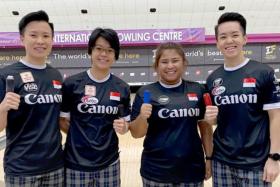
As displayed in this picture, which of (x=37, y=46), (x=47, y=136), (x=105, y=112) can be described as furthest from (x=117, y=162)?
(x=37, y=46)

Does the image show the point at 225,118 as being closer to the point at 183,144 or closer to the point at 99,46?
the point at 183,144

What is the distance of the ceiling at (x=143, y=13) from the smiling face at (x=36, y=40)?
322 inches

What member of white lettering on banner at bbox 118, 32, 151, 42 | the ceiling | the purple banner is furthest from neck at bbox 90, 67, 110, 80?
the ceiling

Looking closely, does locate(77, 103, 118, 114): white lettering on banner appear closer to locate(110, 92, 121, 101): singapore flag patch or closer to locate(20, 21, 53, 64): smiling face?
locate(110, 92, 121, 101): singapore flag patch

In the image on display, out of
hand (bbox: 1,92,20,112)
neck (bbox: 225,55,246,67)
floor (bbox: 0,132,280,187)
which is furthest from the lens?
floor (bbox: 0,132,280,187)

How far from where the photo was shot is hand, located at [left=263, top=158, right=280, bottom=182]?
1531 millimetres

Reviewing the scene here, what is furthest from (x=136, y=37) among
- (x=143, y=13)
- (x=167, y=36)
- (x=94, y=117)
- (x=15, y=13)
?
(x=94, y=117)

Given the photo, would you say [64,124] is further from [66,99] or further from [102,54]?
[102,54]

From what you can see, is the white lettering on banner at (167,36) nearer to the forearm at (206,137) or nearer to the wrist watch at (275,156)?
the forearm at (206,137)

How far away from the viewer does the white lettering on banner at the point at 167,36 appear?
8.92m

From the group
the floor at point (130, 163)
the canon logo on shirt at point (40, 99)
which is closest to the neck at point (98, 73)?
the canon logo on shirt at point (40, 99)

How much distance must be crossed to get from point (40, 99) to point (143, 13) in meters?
8.66

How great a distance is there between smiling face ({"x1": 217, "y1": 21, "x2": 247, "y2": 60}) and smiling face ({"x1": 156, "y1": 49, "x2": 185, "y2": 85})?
0.21m

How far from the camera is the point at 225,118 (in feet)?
5.32
